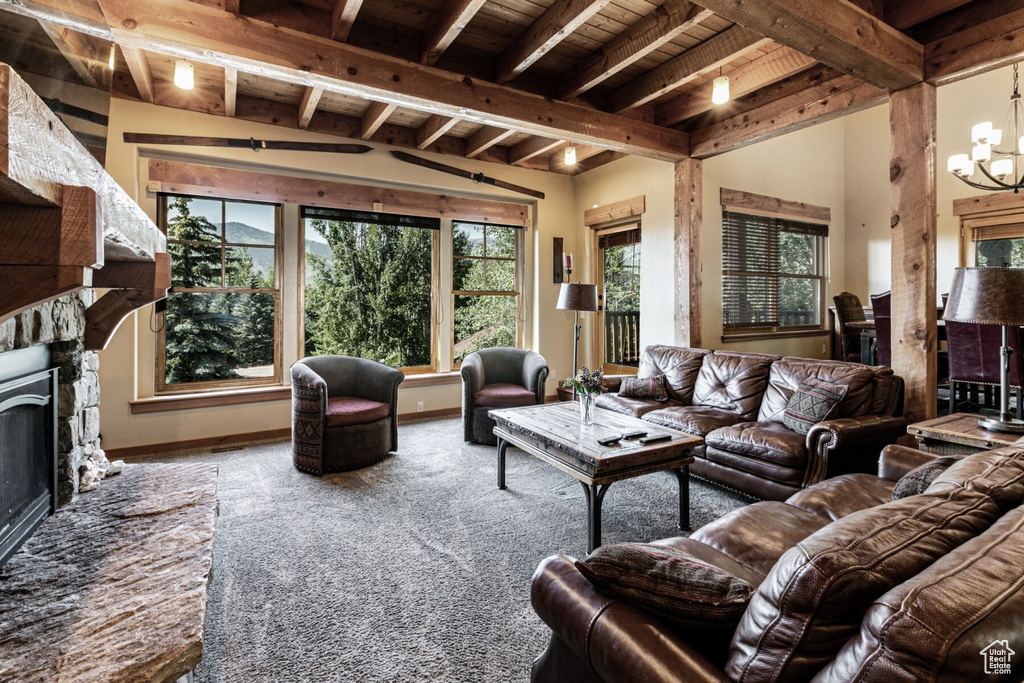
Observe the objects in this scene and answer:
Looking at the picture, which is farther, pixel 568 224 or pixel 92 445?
pixel 568 224

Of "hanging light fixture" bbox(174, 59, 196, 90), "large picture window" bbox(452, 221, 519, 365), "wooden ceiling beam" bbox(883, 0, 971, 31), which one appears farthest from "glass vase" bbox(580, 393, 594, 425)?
"hanging light fixture" bbox(174, 59, 196, 90)

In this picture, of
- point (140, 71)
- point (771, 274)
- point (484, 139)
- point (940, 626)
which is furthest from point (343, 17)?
point (771, 274)

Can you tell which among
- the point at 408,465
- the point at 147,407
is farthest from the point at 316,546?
the point at 147,407

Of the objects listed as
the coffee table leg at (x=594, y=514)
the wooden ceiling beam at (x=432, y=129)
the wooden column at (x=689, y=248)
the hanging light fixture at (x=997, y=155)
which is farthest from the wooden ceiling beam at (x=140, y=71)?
the hanging light fixture at (x=997, y=155)

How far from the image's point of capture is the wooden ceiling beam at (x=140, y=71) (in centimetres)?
310

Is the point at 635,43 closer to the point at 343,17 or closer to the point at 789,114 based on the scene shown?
the point at 789,114

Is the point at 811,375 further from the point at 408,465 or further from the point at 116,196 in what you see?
the point at 116,196

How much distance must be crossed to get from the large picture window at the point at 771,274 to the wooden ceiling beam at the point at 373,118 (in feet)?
11.2

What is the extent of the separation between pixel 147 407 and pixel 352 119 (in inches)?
122

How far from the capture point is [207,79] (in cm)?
378

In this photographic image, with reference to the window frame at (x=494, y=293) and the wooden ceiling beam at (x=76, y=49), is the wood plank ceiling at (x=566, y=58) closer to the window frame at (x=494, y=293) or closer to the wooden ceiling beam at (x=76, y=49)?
the wooden ceiling beam at (x=76, y=49)

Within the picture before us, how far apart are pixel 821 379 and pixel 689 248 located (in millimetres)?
1808

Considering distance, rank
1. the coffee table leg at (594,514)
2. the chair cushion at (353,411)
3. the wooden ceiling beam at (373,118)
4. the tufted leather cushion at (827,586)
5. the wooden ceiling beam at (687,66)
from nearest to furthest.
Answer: the tufted leather cushion at (827,586) < the coffee table leg at (594,514) < the wooden ceiling beam at (687,66) < the chair cushion at (353,411) < the wooden ceiling beam at (373,118)

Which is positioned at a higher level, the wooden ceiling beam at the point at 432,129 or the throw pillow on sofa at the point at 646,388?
the wooden ceiling beam at the point at 432,129
